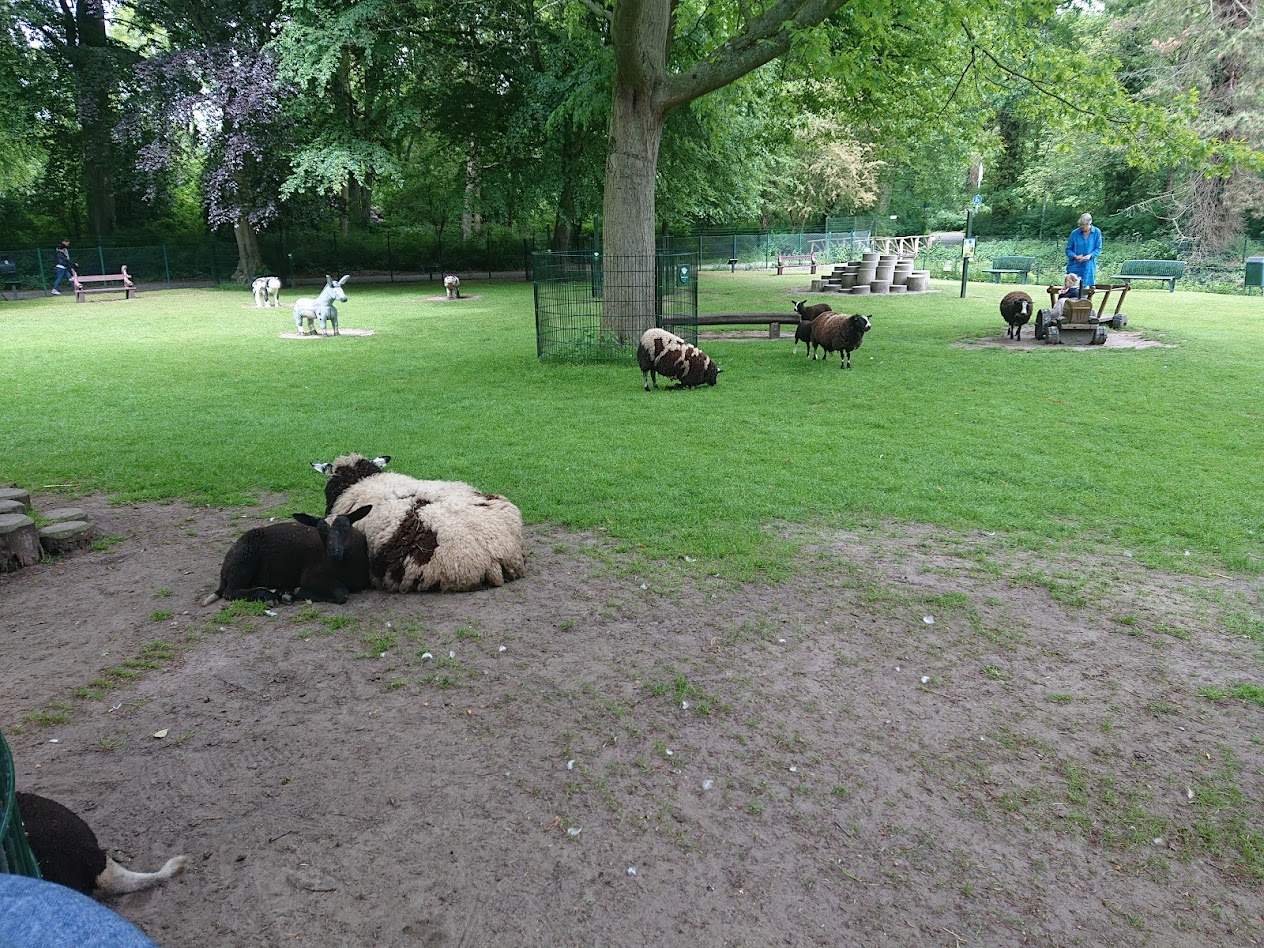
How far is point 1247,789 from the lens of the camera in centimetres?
375

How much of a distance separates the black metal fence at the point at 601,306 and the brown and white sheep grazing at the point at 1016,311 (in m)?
6.58

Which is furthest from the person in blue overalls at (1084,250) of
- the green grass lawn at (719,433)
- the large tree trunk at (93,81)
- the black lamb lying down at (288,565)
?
the large tree trunk at (93,81)

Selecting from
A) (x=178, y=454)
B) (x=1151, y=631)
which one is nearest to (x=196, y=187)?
(x=178, y=454)

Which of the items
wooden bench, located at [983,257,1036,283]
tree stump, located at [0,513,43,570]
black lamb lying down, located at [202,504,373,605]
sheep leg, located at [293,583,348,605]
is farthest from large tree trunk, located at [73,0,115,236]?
wooden bench, located at [983,257,1036,283]

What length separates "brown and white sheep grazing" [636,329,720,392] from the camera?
1223 cm

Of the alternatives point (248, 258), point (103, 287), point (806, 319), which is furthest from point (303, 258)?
point (806, 319)

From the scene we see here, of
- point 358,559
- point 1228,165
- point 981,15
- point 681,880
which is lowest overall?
point 681,880

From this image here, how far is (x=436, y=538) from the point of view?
19.2 feet

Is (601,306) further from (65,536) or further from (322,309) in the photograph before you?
(65,536)

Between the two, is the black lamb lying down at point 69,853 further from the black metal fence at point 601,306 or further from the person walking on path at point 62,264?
the person walking on path at point 62,264

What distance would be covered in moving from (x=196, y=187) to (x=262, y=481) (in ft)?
139

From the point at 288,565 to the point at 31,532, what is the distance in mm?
2279

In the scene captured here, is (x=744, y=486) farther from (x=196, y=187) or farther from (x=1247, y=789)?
(x=196, y=187)

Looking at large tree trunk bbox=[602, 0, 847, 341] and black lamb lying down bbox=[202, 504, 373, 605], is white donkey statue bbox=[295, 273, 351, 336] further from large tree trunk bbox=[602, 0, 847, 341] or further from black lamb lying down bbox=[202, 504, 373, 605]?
black lamb lying down bbox=[202, 504, 373, 605]
